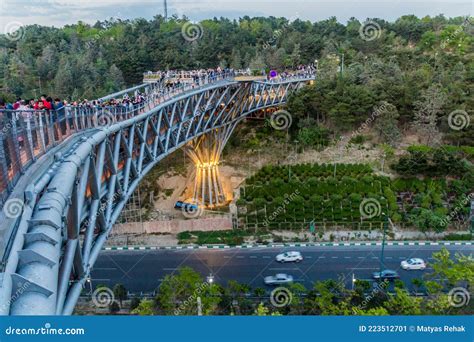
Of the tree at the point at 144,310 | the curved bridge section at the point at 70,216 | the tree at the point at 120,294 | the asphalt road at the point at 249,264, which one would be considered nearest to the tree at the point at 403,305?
the asphalt road at the point at 249,264

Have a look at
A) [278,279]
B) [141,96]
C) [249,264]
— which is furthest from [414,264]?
[141,96]

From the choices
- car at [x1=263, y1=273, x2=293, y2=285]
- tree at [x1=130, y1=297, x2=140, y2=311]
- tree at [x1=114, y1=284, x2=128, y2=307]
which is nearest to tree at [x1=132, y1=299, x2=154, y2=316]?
tree at [x1=130, y1=297, x2=140, y2=311]

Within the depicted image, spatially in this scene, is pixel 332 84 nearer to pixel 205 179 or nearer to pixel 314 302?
pixel 205 179

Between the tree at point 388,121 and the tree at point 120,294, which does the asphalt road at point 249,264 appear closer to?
the tree at point 120,294

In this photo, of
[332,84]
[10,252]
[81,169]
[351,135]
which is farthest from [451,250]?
[10,252]

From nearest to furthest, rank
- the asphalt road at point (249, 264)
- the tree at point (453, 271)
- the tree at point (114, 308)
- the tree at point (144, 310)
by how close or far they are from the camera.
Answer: the tree at point (144, 310)
the tree at point (453, 271)
the tree at point (114, 308)
the asphalt road at point (249, 264)

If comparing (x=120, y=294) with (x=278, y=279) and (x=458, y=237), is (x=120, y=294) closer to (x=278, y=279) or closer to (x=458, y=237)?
(x=278, y=279)
